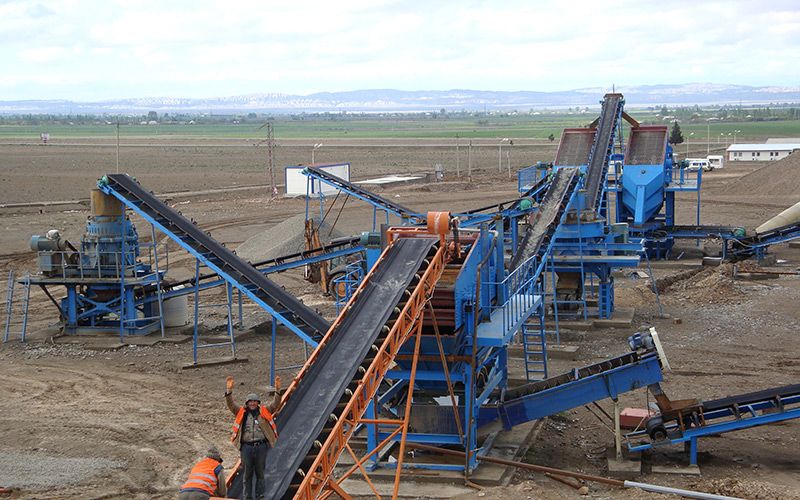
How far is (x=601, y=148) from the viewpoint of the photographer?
3572cm

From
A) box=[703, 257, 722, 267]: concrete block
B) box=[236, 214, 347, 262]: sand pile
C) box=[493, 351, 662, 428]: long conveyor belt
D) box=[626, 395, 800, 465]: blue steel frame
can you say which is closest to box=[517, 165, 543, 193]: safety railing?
box=[703, 257, 722, 267]: concrete block

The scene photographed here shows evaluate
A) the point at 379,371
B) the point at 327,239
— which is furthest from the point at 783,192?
the point at 379,371

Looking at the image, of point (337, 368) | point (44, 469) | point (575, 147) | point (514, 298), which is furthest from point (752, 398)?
point (575, 147)

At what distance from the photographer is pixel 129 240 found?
27828 mm

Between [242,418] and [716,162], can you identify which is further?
[716,162]

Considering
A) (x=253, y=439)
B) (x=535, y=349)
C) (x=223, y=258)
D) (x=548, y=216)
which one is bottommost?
(x=535, y=349)

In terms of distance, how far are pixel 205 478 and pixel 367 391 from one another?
9.14 ft

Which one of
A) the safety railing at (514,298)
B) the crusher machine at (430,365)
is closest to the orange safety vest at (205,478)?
the crusher machine at (430,365)

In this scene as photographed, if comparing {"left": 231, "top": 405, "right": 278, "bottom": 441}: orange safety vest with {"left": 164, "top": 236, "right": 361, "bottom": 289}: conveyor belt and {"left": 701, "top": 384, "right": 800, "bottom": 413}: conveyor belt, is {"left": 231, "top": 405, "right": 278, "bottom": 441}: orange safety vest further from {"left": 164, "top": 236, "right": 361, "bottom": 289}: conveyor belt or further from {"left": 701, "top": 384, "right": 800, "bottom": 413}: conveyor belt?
{"left": 164, "top": 236, "right": 361, "bottom": 289}: conveyor belt

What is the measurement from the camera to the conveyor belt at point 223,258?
22.5m

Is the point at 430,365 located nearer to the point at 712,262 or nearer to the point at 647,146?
the point at 712,262

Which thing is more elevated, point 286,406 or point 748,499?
point 286,406

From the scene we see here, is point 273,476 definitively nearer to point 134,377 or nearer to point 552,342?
point 134,377

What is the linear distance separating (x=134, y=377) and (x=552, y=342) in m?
9.85
